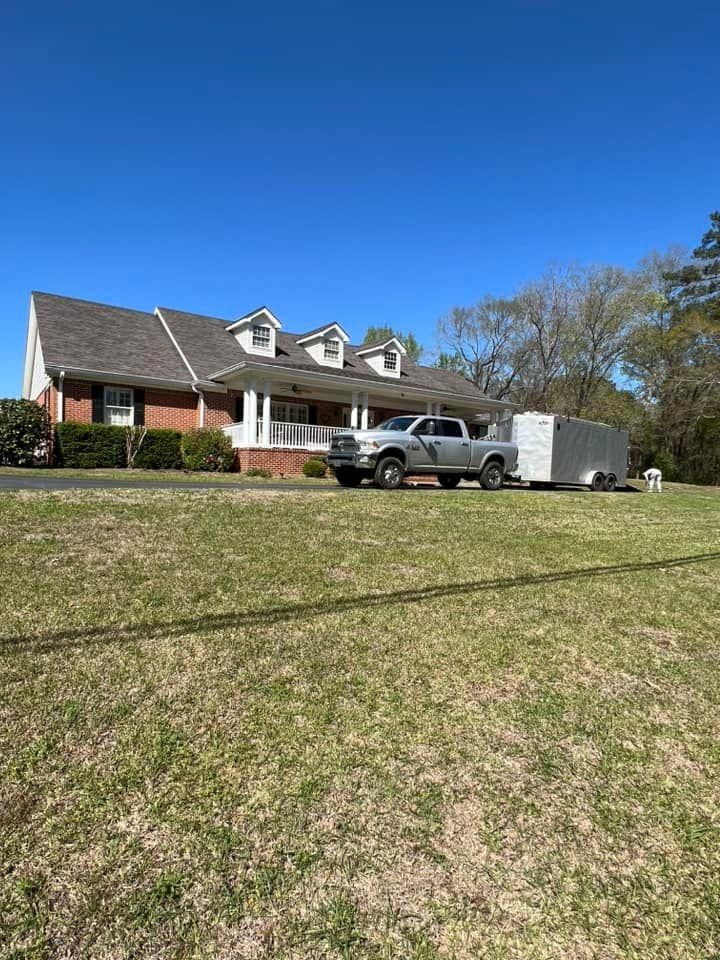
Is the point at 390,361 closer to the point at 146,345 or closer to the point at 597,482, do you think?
the point at 146,345

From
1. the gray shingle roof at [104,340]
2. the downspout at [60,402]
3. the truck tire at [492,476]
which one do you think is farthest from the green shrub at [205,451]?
the truck tire at [492,476]

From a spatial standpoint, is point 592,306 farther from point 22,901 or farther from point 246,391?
point 22,901

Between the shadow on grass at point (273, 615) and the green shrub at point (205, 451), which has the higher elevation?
the green shrub at point (205, 451)

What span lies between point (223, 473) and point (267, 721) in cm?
1511

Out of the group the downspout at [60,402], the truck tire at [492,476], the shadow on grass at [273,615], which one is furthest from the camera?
the downspout at [60,402]

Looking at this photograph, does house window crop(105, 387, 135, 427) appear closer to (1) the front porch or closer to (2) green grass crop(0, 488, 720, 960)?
(1) the front porch

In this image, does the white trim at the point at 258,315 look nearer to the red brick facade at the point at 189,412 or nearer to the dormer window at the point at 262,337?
the dormer window at the point at 262,337

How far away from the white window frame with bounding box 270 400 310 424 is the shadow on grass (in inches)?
701

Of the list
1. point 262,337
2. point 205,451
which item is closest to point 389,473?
point 205,451

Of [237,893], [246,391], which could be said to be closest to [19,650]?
[237,893]

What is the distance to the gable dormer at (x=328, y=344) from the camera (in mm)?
23297

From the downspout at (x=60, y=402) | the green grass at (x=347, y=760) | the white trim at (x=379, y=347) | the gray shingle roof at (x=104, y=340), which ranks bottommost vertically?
the green grass at (x=347, y=760)

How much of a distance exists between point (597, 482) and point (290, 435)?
33.9ft

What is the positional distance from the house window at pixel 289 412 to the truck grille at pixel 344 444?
382 inches
